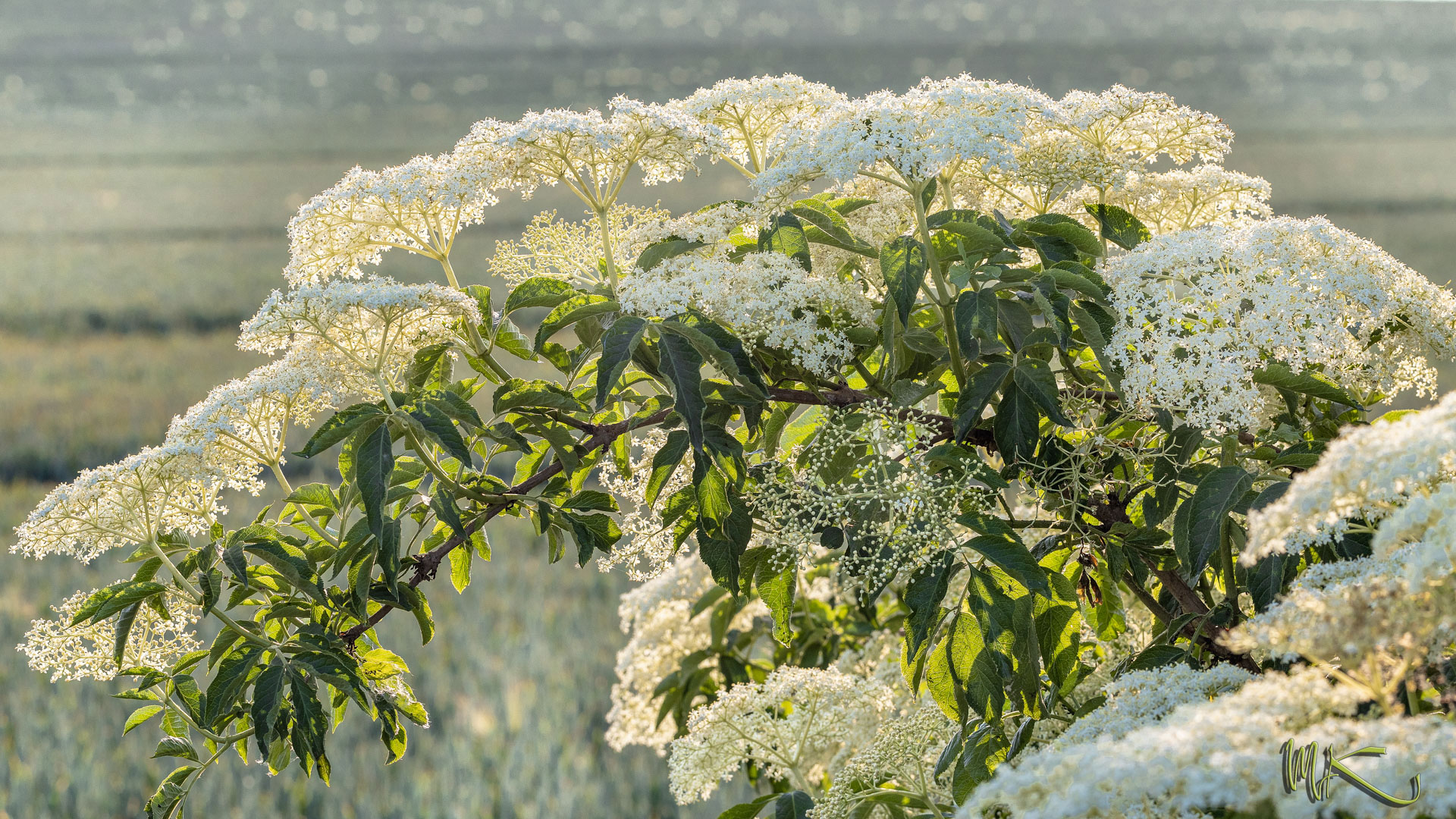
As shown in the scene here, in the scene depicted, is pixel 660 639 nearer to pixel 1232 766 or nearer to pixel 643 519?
pixel 643 519

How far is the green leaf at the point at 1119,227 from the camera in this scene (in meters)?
1.75

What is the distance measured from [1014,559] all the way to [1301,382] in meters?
0.48

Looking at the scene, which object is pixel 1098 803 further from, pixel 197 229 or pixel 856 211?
pixel 197 229

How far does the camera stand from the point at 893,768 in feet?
6.11

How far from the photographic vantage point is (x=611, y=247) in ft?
5.70

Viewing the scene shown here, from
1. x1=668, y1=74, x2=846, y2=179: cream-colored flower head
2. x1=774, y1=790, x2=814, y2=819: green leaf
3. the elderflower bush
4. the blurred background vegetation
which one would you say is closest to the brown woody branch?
the elderflower bush

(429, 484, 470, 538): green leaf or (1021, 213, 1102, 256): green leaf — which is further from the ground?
(1021, 213, 1102, 256): green leaf

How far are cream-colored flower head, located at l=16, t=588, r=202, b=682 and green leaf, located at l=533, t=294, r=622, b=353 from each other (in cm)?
76

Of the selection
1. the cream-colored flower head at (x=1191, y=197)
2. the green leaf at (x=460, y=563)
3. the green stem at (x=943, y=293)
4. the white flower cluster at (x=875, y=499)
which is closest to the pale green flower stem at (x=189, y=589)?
the green leaf at (x=460, y=563)

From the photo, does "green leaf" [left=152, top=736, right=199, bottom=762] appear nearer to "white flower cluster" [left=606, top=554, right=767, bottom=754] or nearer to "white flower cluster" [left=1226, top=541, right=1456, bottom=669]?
"white flower cluster" [left=606, top=554, right=767, bottom=754]

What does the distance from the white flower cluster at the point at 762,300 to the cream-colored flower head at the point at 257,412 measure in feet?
1.59

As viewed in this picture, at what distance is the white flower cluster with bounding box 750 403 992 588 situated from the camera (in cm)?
150

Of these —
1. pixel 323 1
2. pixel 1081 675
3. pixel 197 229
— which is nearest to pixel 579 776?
pixel 1081 675

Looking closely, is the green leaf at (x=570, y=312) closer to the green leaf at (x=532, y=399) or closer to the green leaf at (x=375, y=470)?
the green leaf at (x=532, y=399)
